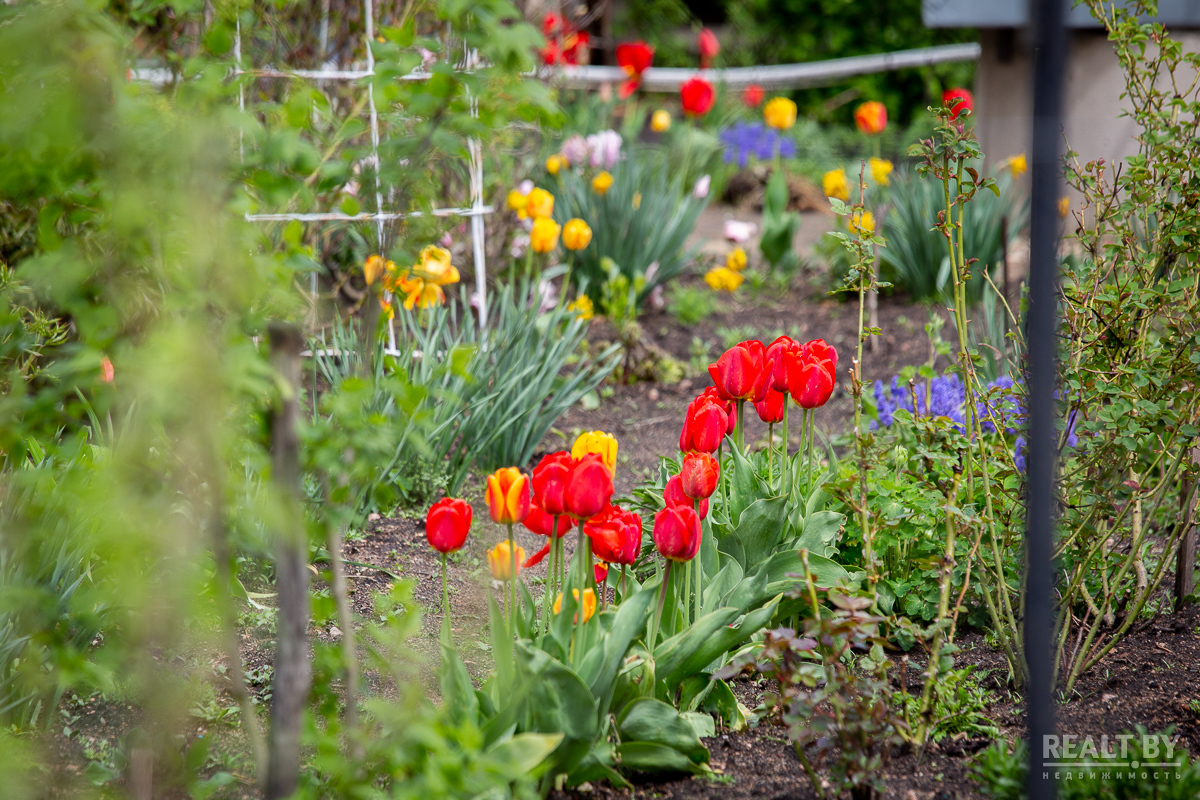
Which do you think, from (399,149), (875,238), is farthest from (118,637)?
(875,238)

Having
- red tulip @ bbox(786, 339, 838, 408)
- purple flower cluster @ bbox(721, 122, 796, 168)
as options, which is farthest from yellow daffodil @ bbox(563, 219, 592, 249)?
purple flower cluster @ bbox(721, 122, 796, 168)

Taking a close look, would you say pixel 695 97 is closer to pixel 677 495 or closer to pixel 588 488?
pixel 677 495

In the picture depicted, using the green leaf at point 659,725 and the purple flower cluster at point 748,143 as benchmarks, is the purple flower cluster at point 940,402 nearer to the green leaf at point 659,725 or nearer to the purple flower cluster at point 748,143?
the green leaf at point 659,725

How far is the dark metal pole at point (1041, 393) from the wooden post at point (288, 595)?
916 millimetres

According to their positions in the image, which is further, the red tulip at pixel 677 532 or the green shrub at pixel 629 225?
the green shrub at pixel 629 225

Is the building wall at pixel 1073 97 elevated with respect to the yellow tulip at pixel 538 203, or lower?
elevated

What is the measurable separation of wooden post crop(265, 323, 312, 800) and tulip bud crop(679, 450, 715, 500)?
0.70 meters

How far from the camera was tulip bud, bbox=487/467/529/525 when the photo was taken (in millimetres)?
1490

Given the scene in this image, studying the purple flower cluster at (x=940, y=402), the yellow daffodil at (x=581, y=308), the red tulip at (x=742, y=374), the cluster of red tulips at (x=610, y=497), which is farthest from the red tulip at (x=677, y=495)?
the yellow daffodil at (x=581, y=308)

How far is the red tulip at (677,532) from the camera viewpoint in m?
1.58

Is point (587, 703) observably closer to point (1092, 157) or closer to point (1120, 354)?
point (1120, 354)

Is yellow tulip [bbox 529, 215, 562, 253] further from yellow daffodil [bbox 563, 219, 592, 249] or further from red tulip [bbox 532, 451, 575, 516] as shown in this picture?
red tulip [bbox 532, 451, 575, 516]

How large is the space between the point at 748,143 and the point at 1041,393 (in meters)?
7.74

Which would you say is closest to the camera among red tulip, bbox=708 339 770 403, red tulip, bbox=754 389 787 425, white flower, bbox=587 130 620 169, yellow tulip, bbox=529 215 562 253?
red tulip, bbox=708 339 770 403
